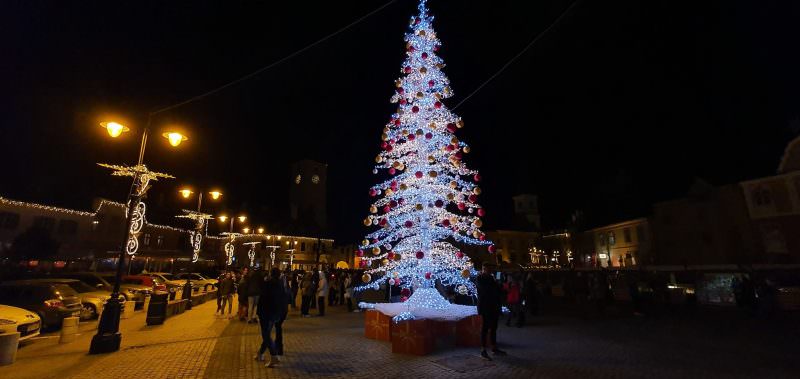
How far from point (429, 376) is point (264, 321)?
3.49 m

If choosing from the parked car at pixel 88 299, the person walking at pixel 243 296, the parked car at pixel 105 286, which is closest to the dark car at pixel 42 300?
the parked car at pixel 88 299

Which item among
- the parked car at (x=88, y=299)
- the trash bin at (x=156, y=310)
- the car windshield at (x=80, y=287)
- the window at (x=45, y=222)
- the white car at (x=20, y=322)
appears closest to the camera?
the white car at (x=20, y=322)

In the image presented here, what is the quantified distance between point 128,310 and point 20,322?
6922 millimetres

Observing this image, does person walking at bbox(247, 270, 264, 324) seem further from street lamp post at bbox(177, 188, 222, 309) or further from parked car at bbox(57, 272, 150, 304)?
parked car at bbox(57, 272, 150, 304)

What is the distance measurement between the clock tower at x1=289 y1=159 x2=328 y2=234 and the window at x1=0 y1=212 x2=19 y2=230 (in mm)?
42024

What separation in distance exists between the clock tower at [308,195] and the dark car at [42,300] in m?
59.1

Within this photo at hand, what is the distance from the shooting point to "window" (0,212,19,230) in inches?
1179

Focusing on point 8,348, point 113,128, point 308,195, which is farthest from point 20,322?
point 308,195

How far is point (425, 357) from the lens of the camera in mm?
7977

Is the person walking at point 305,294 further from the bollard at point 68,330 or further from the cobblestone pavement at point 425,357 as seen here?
the bollard at point 68,330

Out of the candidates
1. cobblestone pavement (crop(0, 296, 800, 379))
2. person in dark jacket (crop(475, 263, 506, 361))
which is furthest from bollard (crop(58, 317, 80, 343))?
person in dark jacket (crop(475, 263, 506, 361))

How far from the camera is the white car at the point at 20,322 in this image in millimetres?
8352

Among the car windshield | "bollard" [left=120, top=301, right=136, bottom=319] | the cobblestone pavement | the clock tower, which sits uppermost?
the clock tower

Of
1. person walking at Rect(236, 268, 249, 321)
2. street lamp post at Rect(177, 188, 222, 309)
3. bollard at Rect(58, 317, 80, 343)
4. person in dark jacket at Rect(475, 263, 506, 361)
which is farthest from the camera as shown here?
street lamp post at Rect(177, 188, 222, 309)
